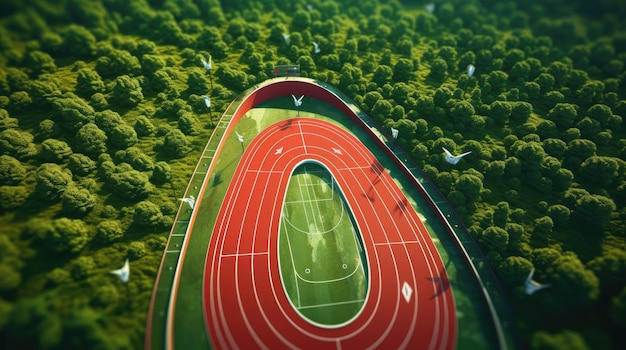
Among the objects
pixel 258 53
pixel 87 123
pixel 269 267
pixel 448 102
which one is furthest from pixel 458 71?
pixel 87 123

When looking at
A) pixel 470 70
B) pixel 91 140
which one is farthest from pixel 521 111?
pixel 91 140

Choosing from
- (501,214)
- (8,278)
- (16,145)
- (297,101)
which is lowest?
(8,278)

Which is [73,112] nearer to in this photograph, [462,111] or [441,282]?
[441,282]

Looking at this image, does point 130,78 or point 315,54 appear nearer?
point 130,78

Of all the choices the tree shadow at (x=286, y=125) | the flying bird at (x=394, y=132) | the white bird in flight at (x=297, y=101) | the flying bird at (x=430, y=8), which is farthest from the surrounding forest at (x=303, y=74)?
the tree shadow at (x=286, y=125)

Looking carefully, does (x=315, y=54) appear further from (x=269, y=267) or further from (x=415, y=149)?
(x=269, y=267)

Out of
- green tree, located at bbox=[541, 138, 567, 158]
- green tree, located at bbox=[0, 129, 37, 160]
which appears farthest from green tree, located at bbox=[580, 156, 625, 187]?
green tree, located at bbox=[0, 129, 37, 160]
